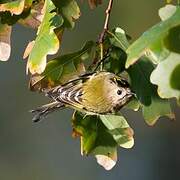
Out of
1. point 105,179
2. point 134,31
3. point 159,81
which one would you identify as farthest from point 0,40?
point 105,179

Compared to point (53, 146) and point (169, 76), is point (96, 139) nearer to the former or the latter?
point (169, 76)

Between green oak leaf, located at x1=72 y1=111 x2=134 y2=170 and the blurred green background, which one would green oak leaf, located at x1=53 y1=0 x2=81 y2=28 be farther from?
the blurred green background

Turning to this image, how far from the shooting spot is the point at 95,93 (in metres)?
0.56

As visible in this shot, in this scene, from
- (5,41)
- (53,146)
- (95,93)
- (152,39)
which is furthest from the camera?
(53,146)

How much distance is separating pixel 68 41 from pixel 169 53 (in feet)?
3.19

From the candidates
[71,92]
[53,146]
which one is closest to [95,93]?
[71,92]

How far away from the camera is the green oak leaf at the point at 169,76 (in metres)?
0.48

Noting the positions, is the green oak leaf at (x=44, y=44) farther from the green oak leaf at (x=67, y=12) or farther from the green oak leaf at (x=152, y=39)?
the green oak leaf at (x=152, y=39)

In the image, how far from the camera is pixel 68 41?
4.72ft

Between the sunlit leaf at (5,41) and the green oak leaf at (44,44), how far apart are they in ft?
0.26

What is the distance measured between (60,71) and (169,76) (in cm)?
18

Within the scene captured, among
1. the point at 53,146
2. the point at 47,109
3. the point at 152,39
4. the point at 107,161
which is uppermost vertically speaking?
the point at 152,39

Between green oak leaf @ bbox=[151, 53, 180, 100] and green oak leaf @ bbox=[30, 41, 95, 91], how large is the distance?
0.51ft

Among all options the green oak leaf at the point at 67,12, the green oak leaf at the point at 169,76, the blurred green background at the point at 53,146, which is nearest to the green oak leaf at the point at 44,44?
the green oak leaf at the point at 67,12
